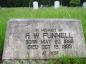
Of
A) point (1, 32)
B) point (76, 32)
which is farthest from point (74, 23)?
point (1, 32)

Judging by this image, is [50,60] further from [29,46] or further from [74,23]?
[74,23]

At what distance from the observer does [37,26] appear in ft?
16.5

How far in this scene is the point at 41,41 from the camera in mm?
4965

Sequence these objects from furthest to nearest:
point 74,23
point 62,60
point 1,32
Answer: point 1,32, point 74,23, point 62,60

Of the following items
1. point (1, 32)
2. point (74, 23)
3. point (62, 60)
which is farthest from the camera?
point (1, 32)

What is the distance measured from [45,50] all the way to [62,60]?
30 cm

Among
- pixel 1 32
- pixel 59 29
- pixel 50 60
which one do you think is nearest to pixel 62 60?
pixel 50 60

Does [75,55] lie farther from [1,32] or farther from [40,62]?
[1,32]

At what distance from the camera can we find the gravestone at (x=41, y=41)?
488 centimetres

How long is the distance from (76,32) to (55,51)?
16.4 inches

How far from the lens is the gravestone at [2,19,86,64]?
4875mm

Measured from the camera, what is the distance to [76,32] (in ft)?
16.5

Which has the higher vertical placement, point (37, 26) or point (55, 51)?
point (37, 26)

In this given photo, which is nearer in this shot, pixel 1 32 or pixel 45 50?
pixel 45 50
